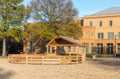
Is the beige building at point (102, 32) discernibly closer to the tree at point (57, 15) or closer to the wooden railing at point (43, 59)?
the tree at point (57, 15)

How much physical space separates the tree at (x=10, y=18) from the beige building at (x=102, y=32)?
926 inches

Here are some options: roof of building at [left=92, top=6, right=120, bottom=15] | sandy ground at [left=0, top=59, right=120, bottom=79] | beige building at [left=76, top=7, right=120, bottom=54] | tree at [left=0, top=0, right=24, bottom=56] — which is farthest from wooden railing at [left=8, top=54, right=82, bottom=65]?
roof of building at [left=92, top=6, right=120, bottom=15]

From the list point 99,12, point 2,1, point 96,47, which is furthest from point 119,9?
point 2,1

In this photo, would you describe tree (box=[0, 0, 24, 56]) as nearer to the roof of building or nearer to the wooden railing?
the wooden railing

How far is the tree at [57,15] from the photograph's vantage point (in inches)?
2317

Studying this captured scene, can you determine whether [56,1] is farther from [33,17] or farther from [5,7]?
[5,7]

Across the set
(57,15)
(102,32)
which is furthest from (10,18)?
(102,32)

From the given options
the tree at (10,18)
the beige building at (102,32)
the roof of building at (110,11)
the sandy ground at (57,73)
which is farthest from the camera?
the roof of building at (110,11)

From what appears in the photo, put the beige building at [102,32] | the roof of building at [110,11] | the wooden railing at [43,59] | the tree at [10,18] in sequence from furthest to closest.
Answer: the roof of building at [110,11]
the beige building at [102,32]
the tree at [10,18]
the wooden railing at [43,59]

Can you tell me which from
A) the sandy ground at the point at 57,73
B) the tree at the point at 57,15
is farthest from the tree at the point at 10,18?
the sandy ground at the point at 57,73

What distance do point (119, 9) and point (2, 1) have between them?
38.7 meters

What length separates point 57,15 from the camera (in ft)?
195

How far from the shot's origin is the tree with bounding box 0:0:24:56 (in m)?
56.8

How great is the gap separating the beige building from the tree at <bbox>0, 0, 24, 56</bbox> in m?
23.5
